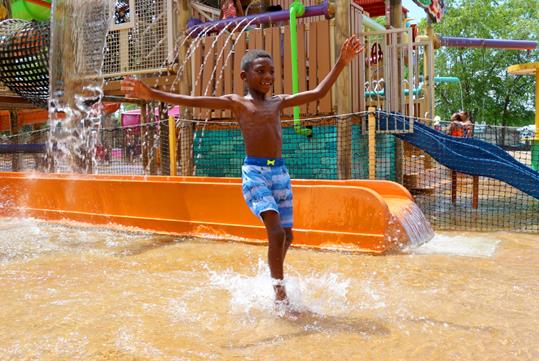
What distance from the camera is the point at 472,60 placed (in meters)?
31.9

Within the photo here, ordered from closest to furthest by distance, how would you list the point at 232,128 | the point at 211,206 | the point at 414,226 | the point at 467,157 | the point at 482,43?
1. the point at 414,226
2. the point at 211,206
3. the point at 467,157
4. the point at 232,128
5. the point at 482,43

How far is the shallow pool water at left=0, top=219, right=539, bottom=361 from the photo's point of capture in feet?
8.63

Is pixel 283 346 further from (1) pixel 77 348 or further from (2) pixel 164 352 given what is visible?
(1) pixel 77 348

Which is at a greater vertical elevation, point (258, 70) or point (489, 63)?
point (489, 63)

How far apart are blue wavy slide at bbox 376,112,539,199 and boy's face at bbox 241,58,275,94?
378 cm

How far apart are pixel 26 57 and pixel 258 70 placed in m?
8.07

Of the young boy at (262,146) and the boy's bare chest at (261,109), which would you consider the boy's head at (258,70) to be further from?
the boy's bare chest at (261,109)

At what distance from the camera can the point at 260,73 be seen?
3.40 meters

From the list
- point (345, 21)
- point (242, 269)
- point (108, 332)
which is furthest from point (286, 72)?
point (108, 332)

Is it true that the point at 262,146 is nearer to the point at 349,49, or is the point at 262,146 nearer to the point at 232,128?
the point at 349,49

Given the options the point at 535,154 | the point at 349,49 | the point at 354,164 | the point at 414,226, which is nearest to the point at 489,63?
the point at 535,154

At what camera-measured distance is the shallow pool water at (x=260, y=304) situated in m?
2.63

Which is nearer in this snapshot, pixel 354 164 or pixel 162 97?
pixel 162 97

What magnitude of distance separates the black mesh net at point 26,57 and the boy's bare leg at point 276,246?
310 inches
